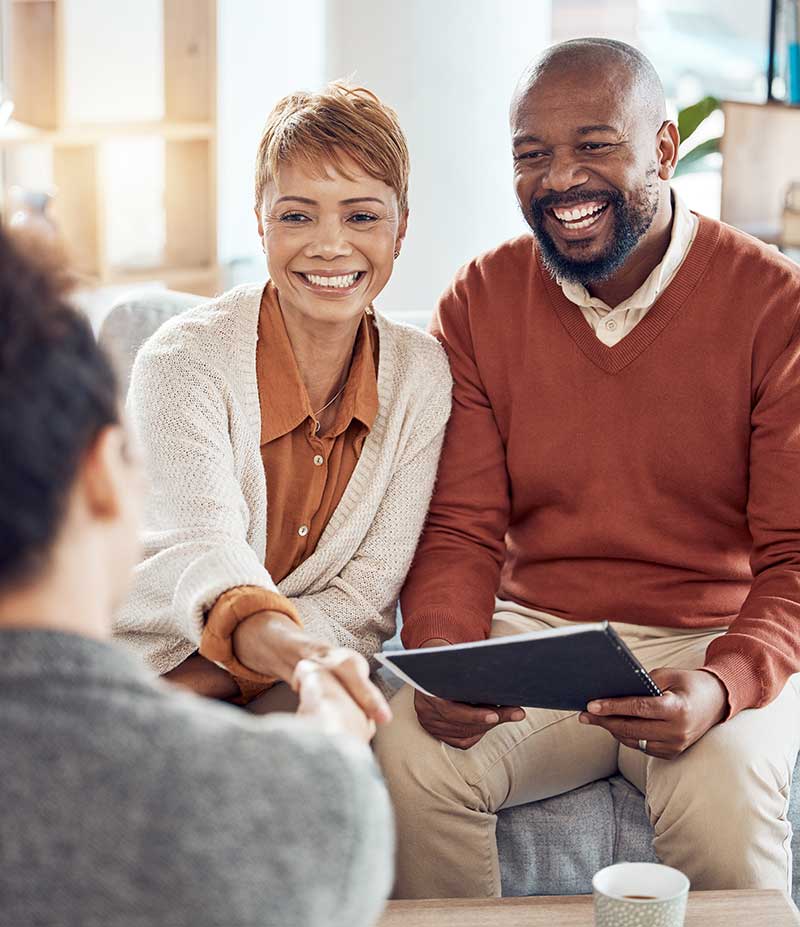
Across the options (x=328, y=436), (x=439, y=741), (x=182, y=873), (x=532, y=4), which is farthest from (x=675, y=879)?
(x=532, y=4)

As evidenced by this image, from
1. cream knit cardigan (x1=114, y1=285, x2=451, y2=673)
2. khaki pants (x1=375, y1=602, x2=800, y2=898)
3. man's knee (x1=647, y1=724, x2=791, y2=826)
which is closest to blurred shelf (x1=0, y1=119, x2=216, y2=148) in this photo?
cream knit cardigan (x1=114, y1=285, x2=451, y2=673)

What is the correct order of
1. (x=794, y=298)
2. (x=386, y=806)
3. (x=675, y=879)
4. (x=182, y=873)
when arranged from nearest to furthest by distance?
(x=182, y=873) < (x=386, y=806) < (x=675, y=879) < (x=794, y=298)

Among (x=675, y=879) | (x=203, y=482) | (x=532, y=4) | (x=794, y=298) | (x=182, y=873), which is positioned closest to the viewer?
(x=182, y=873)

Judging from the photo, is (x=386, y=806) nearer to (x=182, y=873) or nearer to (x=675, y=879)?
(x=182, y=873)

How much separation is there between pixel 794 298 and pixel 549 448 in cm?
41

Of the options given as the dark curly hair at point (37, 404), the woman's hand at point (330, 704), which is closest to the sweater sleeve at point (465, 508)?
the woman's hand at point (330, 704)

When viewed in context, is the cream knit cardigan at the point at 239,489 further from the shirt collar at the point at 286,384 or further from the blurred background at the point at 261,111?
the blurred background at the point at 261,111

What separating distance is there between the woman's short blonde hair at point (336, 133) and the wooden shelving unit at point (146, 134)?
1.66 m

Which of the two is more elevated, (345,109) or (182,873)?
(345,109)

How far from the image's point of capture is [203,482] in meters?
1.75

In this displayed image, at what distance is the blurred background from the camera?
127 inches

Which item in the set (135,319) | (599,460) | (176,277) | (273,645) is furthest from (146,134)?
(273,645)

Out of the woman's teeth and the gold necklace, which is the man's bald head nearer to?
the woman's teeth

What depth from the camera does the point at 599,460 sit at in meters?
1.97
